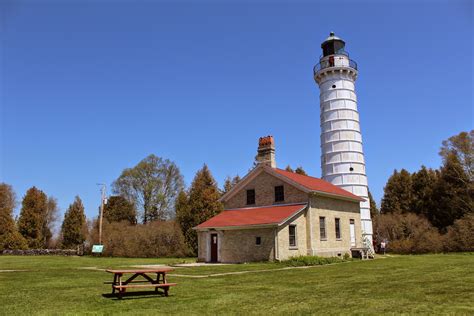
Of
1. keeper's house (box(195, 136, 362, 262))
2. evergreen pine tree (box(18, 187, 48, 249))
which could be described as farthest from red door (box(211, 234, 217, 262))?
evergreen pine tree (box(18, 187, 48, 249))

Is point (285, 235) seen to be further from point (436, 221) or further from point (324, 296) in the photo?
point (436, 221)

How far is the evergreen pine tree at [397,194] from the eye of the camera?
42.6 metres

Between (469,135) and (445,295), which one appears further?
(469,135)

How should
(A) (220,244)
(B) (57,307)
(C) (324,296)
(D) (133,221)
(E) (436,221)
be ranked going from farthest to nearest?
(D) (133,221)
(E) (436,221)
(A) (220,244)
(C) (324,296)
(B) (57,307)

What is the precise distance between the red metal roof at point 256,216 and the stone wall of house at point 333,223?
1432 millimetres

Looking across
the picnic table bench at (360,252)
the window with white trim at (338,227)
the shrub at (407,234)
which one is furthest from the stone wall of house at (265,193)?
the shrub at (407,234)

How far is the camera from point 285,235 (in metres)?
22.3

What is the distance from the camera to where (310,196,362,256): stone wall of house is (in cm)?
2434

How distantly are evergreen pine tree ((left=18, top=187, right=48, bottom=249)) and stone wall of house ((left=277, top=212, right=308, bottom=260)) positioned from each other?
34.6 m

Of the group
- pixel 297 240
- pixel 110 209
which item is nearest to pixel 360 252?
pixel 297 240

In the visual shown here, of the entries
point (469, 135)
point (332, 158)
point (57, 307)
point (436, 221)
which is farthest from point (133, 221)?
point (57, 307)

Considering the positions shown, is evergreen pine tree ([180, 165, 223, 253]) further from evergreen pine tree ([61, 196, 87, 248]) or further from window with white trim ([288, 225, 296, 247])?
evergreen pine tree ([61, 196, 87, 248])

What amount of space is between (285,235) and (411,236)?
19891mm

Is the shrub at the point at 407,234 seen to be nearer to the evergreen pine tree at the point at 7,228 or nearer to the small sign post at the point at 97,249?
the small sign post at the point at 97,249
